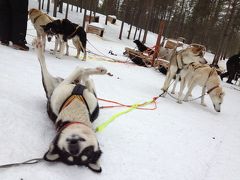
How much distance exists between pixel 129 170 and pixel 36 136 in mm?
874

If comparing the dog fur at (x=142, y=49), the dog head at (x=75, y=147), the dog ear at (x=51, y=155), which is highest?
the dog head at (x=75, y=147)

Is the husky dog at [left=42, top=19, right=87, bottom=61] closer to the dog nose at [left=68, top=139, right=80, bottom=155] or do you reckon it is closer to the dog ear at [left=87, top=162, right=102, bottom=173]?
the dog ear at [left=87, top=162, right=102, bottom=173]

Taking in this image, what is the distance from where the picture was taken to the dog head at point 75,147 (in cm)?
204

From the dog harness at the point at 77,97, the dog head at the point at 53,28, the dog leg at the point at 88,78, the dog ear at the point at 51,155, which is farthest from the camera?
the dog head at the point at 53,28

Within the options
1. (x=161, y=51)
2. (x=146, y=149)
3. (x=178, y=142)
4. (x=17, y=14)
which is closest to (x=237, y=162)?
(x=178, y=142)

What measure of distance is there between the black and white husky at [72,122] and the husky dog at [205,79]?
3.58 meters

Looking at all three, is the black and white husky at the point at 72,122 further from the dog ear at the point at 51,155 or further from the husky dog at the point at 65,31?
the husky dog at the point at 65,31

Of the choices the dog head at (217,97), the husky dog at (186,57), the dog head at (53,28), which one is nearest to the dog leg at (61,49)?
the dog head at (53,28)

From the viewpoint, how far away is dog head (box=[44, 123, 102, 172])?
2037mm

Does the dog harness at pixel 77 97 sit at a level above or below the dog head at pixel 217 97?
above

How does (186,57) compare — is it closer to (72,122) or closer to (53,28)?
(53,28)

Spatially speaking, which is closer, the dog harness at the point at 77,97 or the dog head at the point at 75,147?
the dog head at the point at 75,147

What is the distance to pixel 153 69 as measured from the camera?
1107 cm

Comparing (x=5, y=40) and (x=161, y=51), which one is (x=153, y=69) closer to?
(x=161, y=51)
